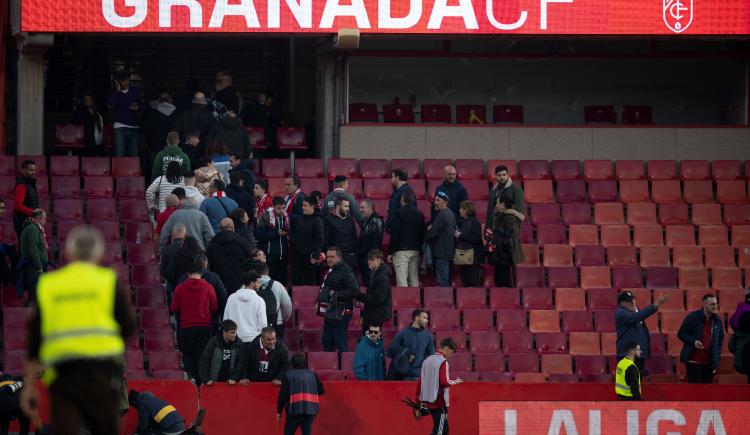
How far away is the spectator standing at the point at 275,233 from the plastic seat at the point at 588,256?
4.29m

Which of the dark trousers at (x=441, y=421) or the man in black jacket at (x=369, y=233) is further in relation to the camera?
the man in black jacket at (x=369, y=233)

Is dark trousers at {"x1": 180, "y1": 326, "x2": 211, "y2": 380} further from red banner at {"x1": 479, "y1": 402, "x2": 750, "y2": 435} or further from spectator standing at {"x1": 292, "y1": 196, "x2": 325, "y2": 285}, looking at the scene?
red banner at {"x1": 479, "y1": 402, "x2": 750, "y2": 435}

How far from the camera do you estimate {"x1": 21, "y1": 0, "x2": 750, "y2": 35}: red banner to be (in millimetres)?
22125

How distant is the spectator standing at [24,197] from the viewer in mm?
19438

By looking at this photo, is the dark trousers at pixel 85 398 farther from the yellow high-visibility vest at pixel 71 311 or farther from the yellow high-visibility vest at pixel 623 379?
the yellow high-visibility vest at pixel 623 379

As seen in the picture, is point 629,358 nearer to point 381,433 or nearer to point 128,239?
point 381,433

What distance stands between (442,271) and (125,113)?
5.54m

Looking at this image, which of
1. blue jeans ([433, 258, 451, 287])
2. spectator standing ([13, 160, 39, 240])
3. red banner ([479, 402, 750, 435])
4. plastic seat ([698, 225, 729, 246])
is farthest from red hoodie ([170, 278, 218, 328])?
plastic seat ([698, 225, 729, 246])

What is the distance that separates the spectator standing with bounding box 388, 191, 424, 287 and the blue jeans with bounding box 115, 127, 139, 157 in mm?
4699

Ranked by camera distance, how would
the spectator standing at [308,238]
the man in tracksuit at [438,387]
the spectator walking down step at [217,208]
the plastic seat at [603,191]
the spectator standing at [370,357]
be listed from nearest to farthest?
1. the man in tracksuit at [438,387]
2. the spectator standing at [370,357]
3. the spectator standing at [308,238]
4. the spectator walking down step at [217,208]
5. the plastic seat at [603,191]

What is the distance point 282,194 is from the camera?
2180 centimetres

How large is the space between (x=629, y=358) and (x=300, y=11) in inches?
305

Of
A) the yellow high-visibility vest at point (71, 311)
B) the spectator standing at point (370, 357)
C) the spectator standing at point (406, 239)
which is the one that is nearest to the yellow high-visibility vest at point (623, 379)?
the spectator standing at point (370, 357)

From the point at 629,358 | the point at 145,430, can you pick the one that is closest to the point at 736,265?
the point at 629,358
